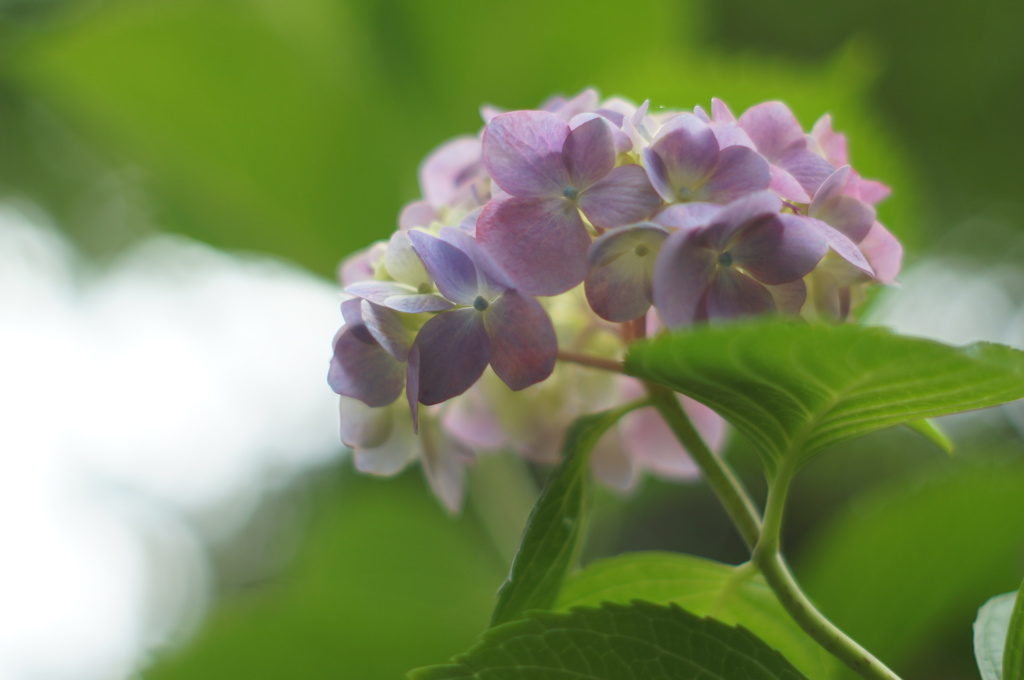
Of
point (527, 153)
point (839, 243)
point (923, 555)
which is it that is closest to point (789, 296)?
point (839, 243)

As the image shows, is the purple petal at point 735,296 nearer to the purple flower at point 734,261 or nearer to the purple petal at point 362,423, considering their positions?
the purple flower at point 734,261

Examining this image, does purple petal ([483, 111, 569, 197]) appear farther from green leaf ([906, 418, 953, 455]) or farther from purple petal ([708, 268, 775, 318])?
green leaf ([906, 418, 953, 455])

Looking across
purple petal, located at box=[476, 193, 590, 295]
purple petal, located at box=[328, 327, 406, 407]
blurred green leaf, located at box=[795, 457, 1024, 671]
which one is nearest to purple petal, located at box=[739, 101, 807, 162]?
purple petal, located at box=[476, 193, 590, 295]

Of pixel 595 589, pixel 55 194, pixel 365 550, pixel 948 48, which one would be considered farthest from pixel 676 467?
pixel 55 194

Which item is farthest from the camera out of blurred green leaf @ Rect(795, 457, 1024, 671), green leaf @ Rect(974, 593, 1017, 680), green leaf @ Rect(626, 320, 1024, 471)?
blurred green leaf @ Rect(795, 457, 1024, 671)

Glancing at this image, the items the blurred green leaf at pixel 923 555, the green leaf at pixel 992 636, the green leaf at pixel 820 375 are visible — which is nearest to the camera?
the green leaf at pixel 820 375

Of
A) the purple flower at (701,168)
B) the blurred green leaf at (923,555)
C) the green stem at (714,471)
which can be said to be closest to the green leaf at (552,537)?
the green stem at (714,471)

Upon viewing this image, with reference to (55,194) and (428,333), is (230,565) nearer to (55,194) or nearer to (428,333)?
(55,194)
